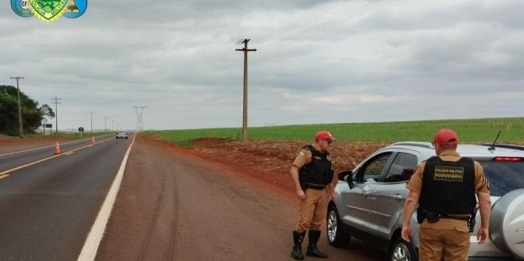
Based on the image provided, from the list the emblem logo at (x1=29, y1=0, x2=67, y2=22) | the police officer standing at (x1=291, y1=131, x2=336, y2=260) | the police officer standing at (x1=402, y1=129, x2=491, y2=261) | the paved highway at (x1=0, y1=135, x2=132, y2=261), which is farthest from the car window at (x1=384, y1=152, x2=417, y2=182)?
the emblem logo at (x1=29, y1=0, x2=67, y2=22)

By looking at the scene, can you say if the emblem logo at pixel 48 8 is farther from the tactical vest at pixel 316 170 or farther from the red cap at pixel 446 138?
the red cap at pixel 446 138

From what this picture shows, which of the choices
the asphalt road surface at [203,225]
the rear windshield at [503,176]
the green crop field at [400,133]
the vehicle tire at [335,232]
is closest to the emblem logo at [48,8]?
the asphalt road surface at [203,225]

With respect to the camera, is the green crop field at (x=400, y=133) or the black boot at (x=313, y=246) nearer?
the black boot at (x=313, y=246)

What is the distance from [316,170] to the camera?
670cm

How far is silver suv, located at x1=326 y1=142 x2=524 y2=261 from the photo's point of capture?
4621mm

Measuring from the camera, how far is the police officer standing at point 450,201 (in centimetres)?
438

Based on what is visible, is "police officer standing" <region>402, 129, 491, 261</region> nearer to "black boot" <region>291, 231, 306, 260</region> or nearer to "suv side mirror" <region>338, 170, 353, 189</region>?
"black boot" <region>291, 231, 306, 260</region>

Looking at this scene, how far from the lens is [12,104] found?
7738cm

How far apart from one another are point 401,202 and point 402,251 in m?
0.51

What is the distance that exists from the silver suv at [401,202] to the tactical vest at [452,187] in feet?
1.55

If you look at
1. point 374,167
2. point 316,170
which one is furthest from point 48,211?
point 374,167

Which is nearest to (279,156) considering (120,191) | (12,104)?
(120,191)

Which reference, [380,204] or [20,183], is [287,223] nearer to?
[380,204]

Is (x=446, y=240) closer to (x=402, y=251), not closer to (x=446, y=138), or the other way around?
(x=446, y=138)
